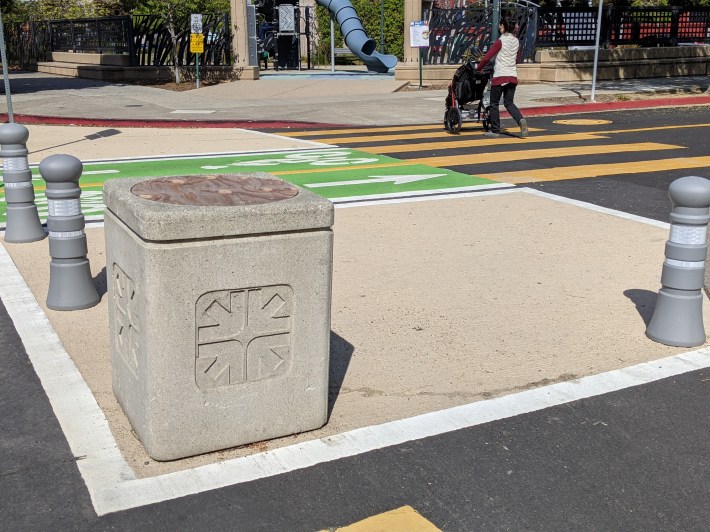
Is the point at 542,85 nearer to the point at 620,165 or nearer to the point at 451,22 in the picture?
the point at 451,22

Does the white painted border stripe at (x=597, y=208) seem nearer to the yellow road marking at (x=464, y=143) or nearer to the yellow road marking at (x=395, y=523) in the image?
the yellow road marking at (x=464, y=143)

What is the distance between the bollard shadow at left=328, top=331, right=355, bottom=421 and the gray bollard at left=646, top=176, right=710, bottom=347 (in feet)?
6.50

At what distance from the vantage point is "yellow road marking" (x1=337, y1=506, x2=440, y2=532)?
351 centimetres

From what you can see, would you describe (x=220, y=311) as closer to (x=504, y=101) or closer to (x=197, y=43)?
(x=504, y=101)

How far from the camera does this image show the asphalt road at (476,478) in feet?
11.8

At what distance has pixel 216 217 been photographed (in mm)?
3799

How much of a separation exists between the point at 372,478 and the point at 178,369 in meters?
1.00

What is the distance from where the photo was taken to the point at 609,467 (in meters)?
4.01

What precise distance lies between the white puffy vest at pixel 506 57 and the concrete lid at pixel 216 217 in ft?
35.4

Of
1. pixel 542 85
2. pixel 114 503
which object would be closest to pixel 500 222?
pixel 114 503

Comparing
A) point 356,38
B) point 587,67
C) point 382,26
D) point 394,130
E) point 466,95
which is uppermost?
point 382,26

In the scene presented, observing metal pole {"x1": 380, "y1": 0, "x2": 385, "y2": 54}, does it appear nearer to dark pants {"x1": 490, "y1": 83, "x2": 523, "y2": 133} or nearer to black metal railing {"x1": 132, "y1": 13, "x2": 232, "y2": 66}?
black metal railing {"x1": 132, "y1": 13, "x2": 232, "y2": 66}

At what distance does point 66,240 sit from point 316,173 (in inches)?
235

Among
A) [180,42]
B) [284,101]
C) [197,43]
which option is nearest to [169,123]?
[284,101]
